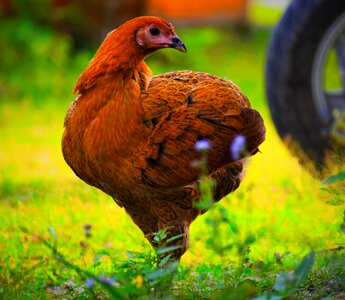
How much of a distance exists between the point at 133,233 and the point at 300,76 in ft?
6.86

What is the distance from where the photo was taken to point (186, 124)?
161 inches

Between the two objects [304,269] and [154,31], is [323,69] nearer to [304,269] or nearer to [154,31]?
[154,31]

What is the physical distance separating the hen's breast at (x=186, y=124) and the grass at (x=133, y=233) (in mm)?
300

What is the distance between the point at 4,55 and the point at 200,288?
298 inches

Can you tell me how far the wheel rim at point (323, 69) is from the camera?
20.6ft

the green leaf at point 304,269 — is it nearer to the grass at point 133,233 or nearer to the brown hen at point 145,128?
the grass at point 133,233

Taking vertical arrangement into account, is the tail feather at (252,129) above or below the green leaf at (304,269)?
above

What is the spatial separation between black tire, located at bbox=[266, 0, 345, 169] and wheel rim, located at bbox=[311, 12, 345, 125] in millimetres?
28

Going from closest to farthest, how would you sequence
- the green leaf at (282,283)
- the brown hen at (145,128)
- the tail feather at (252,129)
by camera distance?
the green leaf at (282,283)
the brown hen at (145,128)
the tail feather at (252,129)

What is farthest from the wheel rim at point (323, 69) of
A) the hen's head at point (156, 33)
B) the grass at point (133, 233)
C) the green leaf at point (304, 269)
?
the green leaf at point (304, 269)

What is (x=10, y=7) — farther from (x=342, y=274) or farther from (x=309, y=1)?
(x=342, y=274)

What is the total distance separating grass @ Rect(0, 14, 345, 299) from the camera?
3.63 metres

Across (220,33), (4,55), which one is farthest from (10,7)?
(220,33)

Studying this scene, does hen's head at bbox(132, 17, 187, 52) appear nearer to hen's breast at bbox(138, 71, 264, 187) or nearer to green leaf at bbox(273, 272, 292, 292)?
hen's breast at bbox(138, 71, 264, 187)
